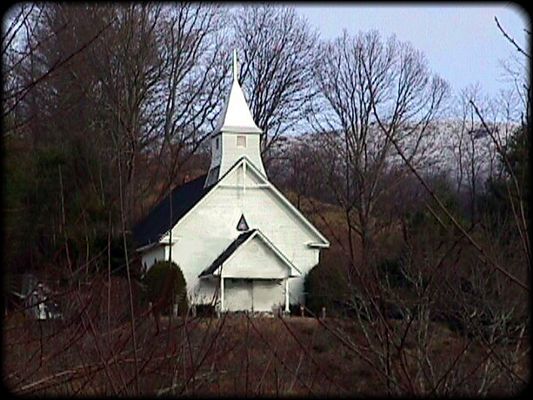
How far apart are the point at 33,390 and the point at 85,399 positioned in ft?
1.02

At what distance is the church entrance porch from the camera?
81.4ft

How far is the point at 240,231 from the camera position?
1005 inches

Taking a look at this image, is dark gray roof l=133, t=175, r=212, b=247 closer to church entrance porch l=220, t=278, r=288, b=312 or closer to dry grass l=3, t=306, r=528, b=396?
church entrance porch l=220, t=278, r=288, b=312

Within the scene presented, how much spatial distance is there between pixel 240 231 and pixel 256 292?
168 cm

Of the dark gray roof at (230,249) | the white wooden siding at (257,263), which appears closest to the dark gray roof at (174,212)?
the dark gray roof at (230,249)

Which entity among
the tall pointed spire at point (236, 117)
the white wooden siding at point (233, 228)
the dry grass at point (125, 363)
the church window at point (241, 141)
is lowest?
the dry grass at point (125, 363)

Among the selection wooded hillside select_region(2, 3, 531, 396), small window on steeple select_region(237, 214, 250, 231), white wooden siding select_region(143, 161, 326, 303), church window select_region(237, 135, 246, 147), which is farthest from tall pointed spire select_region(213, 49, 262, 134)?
wooded hillside select_region(2, 3, 531, 396)

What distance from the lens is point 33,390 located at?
11.3 ft

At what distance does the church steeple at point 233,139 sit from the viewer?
1032 inches

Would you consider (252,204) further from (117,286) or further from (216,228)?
(117,286)

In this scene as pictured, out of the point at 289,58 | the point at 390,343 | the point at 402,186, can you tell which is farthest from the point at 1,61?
the point at 289,58

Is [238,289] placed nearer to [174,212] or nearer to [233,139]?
[174,212]

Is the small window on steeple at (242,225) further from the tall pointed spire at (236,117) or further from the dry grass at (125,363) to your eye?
the dry grass at (125,363)

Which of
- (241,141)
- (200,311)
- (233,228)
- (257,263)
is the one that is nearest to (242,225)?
(233,228)
